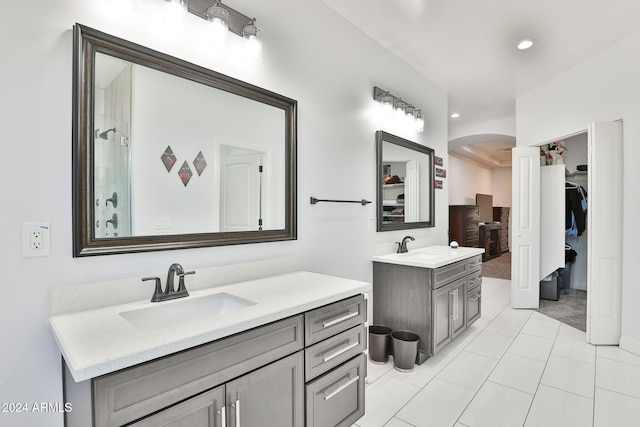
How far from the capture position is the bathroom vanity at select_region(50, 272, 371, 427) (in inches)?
36.7

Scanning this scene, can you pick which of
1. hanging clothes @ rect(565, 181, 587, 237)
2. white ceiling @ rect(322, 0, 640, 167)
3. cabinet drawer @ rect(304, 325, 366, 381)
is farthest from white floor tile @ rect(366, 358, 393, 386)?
hanging clothes @ rect(565, 181, 587, 237)

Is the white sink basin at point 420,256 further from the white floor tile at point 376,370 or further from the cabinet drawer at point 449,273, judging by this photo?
the white floor tile at point 376,370

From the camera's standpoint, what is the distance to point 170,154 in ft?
5.22

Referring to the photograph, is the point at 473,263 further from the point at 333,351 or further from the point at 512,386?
the point at 333,351

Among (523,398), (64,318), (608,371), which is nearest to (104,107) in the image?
(64,318)

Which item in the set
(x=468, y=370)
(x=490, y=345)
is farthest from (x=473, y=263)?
(x=468, y=370)

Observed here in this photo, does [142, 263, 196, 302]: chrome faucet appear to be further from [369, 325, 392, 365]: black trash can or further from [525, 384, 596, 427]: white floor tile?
[525, 384, 596, 427]: white floor tile

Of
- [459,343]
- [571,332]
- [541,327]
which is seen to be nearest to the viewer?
[459,343]

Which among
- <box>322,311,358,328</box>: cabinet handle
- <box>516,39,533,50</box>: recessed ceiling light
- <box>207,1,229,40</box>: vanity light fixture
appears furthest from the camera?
<box>516,39,533,50</box>: recessed ceiling light

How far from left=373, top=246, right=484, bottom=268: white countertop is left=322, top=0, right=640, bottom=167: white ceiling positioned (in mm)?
1985

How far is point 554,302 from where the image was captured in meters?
4.48

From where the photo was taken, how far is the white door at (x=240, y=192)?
1.80 meters

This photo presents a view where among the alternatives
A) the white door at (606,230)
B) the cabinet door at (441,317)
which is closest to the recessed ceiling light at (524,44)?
the white door at (606,230)

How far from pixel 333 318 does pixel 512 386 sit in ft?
5.52
